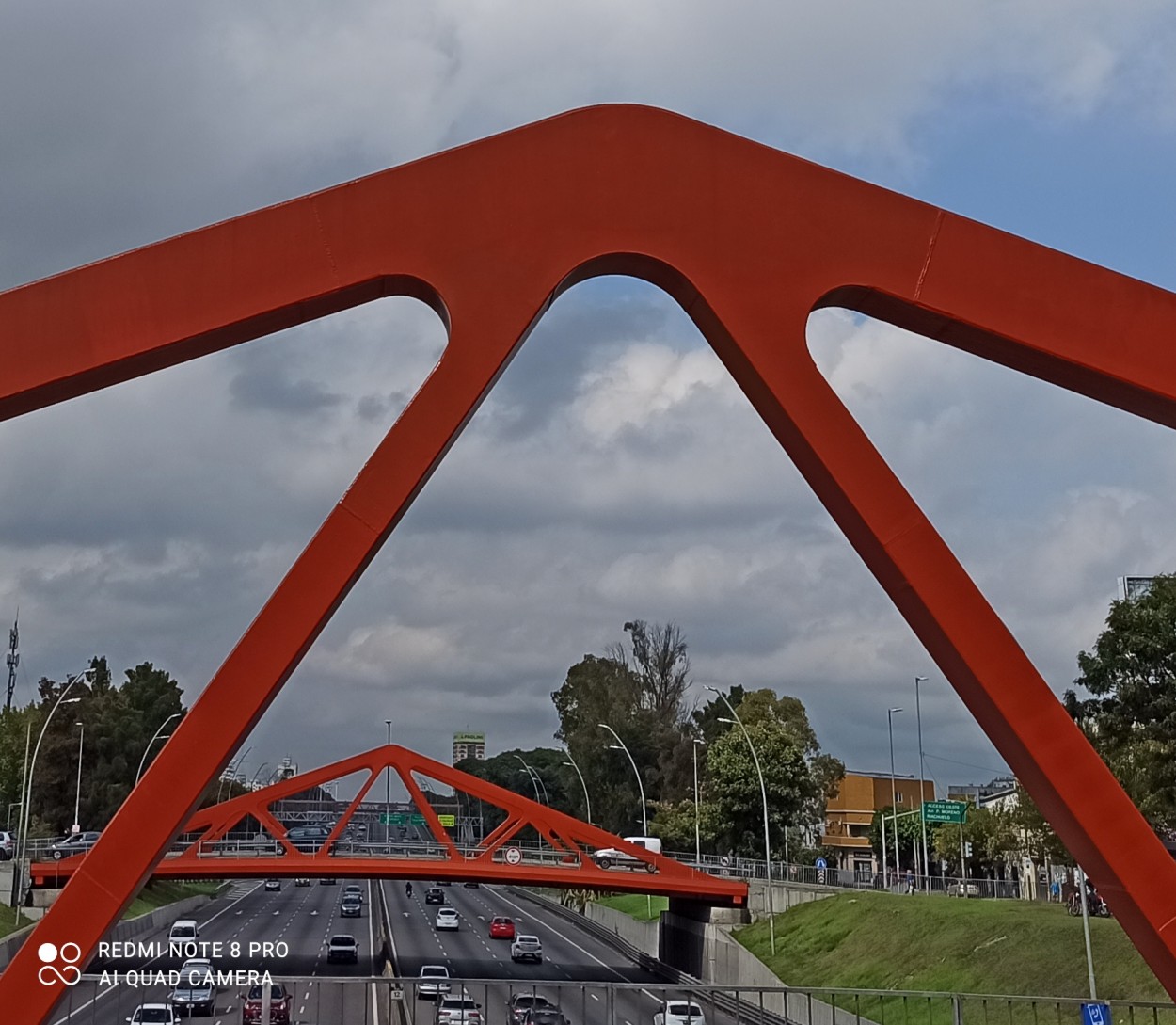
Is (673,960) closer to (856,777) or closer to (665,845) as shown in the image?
(665,845)

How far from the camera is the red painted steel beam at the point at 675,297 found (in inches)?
414

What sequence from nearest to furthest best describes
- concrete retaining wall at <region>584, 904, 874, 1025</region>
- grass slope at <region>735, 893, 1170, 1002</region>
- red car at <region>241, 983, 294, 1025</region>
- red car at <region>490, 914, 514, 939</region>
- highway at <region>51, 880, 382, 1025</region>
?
1. highway at <region>51, 880, 382, 1025</region>
2. red car at <region>241, 983, 294, 1025</region>
3. grass slope at <region>735, 893, 1170, 1002</region>
4. concrete retaining wall at <region>584, 904, 874, 1025</region>
5. red car at <region>490, 914, 514, 939</region>

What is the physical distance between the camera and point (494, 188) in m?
11.3

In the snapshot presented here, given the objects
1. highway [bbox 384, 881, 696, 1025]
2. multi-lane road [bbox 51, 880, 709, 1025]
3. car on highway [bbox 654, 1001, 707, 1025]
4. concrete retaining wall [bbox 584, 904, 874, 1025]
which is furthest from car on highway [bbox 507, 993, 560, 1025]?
concrete retaining wall [bbox 584, 904, 874, 1025]

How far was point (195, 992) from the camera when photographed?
3750 cm

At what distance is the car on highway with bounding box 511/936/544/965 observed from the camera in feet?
188

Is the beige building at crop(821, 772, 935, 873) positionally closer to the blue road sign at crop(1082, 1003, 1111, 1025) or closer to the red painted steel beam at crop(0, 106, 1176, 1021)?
the blue road sign at crop(1082, 1003, 1111, 1025)

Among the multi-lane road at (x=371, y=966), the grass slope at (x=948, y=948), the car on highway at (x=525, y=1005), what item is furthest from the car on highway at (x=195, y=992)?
the grass slope at (x=948, y=948)

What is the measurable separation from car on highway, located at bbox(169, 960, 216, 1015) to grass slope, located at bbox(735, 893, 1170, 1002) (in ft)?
63.0

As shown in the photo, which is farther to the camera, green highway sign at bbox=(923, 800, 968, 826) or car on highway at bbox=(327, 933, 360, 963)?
green highway sign at bbox=(923, 800, 968, 826)

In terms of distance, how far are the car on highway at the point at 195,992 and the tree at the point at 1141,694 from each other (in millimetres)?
22486

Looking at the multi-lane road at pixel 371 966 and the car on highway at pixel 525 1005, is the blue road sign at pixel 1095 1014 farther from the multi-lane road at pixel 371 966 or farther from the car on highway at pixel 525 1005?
the car on highway at pixel 525 1005

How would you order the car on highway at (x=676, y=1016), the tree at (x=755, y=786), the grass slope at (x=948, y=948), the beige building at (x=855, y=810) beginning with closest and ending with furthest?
the car on highway at (x=676, y=1016)
the grass slope at (x=948, y=948)
the tree at (x=755, y=786)
the beige building at (x=855, y=810)

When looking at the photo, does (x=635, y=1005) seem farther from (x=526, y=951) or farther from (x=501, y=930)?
(x=501, y=930)
